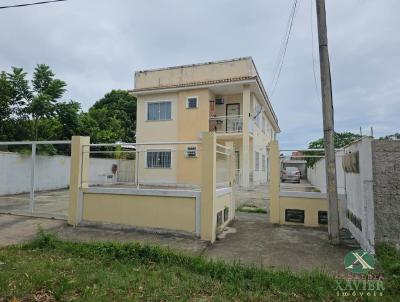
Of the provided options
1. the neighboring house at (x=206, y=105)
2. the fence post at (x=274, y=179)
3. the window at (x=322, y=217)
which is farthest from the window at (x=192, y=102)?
the window at (x=322, y=217)

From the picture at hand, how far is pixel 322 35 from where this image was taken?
19.6ft

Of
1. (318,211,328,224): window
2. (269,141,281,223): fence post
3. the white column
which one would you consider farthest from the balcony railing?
(318,211,328,224): window

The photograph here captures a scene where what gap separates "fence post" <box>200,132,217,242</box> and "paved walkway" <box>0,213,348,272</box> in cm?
30

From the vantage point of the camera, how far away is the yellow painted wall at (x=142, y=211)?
20.1ft

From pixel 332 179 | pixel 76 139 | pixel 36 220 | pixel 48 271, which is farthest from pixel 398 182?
pixel 36 220

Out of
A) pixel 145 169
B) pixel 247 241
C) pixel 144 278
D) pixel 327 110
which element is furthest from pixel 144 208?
pixel 327 110

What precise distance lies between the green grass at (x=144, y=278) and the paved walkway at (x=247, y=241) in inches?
24.2

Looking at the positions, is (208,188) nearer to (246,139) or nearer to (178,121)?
(246,139)

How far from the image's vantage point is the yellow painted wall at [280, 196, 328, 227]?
6949 mm

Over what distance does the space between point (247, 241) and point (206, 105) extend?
513 inches

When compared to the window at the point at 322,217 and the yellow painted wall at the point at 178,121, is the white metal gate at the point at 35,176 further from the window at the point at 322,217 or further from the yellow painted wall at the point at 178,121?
the window at the point at 322,217

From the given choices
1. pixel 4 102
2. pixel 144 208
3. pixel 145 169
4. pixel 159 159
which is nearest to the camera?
pixel 144 208

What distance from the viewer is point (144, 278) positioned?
153 inches

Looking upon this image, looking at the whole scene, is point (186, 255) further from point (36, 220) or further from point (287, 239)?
point (36, 220)
